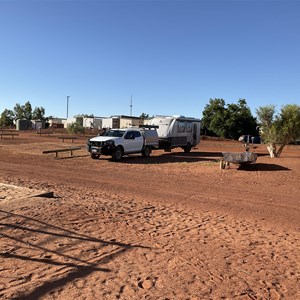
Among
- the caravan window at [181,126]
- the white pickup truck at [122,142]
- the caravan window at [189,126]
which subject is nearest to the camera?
the white pickup truck at [122,142]

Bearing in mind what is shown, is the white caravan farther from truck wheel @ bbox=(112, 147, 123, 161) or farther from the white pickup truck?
truck wheel @ bbox=(112, 147, 123, 161)

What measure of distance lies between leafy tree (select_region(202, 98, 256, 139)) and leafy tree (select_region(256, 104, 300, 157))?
3715 centimetres

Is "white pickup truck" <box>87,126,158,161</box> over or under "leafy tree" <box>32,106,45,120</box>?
under

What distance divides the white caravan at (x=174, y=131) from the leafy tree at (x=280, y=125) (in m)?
5.73

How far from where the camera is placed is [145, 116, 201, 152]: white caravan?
81.7ft

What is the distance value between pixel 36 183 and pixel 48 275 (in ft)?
24.3

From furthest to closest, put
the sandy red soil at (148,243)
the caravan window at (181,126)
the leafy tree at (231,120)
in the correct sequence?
the leafy tree at (231,120) → the caravan window at (181,126) → the sandy red soil at (148,243)

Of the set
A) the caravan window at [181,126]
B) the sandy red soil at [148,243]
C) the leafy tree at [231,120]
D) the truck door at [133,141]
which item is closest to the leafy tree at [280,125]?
the caravan window at [181,126]

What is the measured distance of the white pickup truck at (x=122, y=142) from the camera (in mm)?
19906

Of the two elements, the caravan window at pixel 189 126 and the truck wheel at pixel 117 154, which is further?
the caravan window at pixel 189 126

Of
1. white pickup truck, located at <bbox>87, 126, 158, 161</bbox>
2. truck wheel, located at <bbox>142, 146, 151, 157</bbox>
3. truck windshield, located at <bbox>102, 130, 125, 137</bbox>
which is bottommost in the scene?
truck wheel, located at <bbox>142, 146, 151, 157</bbox>

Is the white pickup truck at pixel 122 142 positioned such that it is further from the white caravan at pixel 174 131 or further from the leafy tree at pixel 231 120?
the leafy tree at pixel 231 120

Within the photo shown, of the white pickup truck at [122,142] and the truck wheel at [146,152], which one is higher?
the white pickup truck at [122,142]

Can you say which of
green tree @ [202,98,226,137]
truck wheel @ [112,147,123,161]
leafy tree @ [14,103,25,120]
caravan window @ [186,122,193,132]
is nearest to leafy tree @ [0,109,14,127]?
leafy tree @ [14,103,25,120]
